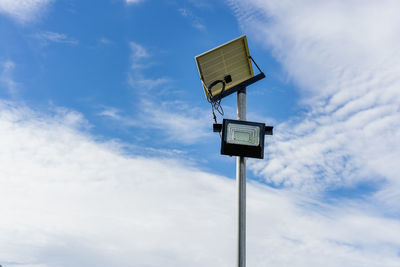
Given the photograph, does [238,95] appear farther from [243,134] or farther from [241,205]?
[241,205]

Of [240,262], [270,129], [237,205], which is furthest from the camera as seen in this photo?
[270,129]


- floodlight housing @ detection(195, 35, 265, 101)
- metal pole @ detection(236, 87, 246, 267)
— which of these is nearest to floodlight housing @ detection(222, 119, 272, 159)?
metal pole @ detection(236, 87, 246, 267)

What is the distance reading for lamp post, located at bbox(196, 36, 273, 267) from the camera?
6066mm

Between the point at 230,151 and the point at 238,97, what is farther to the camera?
the point at 238,97

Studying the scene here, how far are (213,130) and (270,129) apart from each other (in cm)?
100

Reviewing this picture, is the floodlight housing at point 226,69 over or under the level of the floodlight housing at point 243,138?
over

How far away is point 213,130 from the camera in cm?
648

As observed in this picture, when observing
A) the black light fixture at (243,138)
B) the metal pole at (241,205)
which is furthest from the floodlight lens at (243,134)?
the metal pole at (241,205)

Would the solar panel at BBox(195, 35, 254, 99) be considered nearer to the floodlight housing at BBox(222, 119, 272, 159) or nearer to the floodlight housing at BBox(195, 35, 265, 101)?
the floodlight housing at BBox(195, 35, 265, 101)

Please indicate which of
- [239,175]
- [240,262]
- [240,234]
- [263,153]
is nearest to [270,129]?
[263,153]

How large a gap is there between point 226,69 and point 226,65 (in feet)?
0.27

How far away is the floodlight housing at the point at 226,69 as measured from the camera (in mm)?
6949

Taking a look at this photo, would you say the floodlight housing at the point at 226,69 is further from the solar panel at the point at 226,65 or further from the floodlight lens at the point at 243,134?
the floodlight lens at the point at 243,134

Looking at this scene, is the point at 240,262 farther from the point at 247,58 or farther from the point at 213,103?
the point at 247,58
